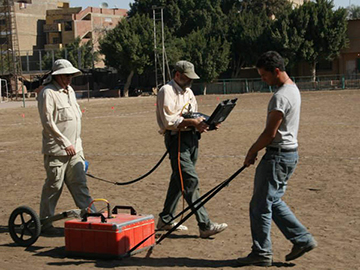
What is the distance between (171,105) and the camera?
22.0 feet

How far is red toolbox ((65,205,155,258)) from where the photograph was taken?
19.6 ft

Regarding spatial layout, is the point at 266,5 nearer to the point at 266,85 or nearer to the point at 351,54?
the point at 351,54

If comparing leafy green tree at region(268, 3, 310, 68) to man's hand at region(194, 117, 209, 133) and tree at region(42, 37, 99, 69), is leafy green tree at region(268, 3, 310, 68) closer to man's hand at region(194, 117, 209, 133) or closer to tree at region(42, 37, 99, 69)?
tree at region(42, 37, 99, 69)

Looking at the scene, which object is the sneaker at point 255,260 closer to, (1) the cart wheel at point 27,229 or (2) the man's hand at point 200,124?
(2) the man's hand at point 200,124

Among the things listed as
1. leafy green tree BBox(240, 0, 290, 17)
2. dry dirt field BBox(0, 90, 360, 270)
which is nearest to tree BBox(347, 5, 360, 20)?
leafy green tree BBox(240, 0, 290, 17)

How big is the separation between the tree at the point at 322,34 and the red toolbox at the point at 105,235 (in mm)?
52659

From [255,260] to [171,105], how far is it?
1.97 meters

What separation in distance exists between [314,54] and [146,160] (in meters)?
47.8

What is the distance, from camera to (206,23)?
73.8 meters

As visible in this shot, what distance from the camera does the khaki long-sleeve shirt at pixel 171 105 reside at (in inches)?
261

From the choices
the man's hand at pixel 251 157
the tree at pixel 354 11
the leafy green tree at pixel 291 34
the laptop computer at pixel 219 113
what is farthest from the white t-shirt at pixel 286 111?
the tree at pixel 354 11

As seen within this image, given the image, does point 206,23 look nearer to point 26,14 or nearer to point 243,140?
point 26,14

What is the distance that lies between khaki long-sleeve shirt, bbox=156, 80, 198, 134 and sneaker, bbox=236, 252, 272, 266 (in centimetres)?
166

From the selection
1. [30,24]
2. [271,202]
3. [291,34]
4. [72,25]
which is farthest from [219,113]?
[30,24]
